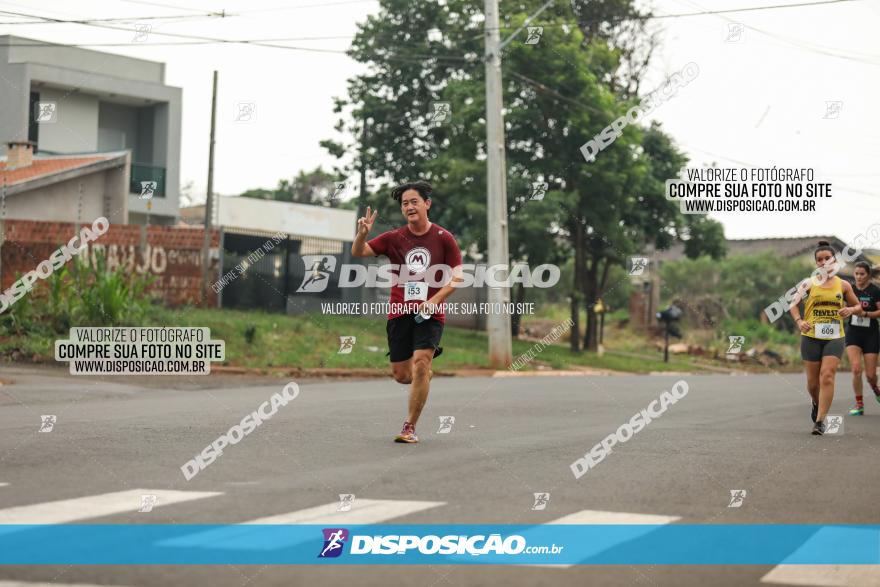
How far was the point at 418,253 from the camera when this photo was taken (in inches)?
372

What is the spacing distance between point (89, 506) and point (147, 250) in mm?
21725

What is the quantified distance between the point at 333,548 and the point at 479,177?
85.8 ft

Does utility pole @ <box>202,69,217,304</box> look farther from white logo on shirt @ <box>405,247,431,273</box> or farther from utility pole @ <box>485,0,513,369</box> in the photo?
white logo on shirt @ <box>405,247,431,273</box>

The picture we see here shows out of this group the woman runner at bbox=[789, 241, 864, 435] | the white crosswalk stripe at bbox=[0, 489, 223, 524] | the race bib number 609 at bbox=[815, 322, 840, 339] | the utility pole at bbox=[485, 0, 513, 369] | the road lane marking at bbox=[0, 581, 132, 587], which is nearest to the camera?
the road lane marking at bbox=[0, 581, 132, 587]

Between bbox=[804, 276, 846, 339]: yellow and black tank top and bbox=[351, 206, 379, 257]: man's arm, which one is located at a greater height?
bbox=[351, 206, 379, 257]: man's arm

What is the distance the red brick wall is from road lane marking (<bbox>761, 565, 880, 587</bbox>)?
20781mm

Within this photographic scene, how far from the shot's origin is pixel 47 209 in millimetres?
29938

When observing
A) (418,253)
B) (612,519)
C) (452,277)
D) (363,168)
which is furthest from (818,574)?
(363,168)

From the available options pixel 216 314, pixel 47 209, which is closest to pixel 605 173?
pixel 216 314

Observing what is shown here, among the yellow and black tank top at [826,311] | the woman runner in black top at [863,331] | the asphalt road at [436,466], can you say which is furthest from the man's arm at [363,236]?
the woman runner in black top at [863,331]

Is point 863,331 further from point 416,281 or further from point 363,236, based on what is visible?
point 363,236

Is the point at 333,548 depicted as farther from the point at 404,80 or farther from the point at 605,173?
the point at 404,80

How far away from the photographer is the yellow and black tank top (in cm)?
1115

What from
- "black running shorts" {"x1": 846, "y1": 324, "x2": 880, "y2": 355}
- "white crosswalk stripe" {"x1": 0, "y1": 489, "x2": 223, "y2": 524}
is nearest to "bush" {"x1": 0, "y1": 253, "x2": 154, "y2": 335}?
"black running shorts" {"x1": 846, "y1": 324, "x2": 880, "y2": 355}
